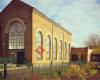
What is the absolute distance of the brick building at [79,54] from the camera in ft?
232

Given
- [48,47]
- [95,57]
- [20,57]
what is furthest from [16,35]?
[95,57]

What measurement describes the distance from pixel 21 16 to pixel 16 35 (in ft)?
10.7

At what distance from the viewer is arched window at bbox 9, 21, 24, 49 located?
131 ft

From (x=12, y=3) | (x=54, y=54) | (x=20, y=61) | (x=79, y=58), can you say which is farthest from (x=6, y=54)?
(x=79, y=58)

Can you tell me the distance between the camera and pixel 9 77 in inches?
697

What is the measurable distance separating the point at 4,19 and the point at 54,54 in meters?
15.6

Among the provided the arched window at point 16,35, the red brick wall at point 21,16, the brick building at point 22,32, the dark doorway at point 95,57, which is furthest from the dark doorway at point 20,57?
the dark doorway at point 95,57

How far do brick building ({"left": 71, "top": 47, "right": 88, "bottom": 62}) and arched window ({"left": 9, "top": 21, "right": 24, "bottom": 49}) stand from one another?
33.3m

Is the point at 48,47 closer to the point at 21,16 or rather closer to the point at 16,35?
the point at 16,35

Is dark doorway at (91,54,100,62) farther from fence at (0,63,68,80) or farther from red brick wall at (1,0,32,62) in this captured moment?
fence at (0,63,68,80)

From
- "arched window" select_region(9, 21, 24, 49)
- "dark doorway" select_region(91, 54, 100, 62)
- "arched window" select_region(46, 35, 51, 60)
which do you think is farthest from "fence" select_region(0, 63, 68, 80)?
"dark doorway" select_region(91, 54, 100, 62)

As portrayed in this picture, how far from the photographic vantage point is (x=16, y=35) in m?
40.2

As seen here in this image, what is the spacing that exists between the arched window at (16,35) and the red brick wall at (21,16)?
996 mm

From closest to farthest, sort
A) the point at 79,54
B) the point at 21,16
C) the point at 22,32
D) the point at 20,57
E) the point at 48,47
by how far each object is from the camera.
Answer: the point at 20,57 → the point at 21,16 → the point at 22,32 → the point at 48,47 → the point at 79,54
